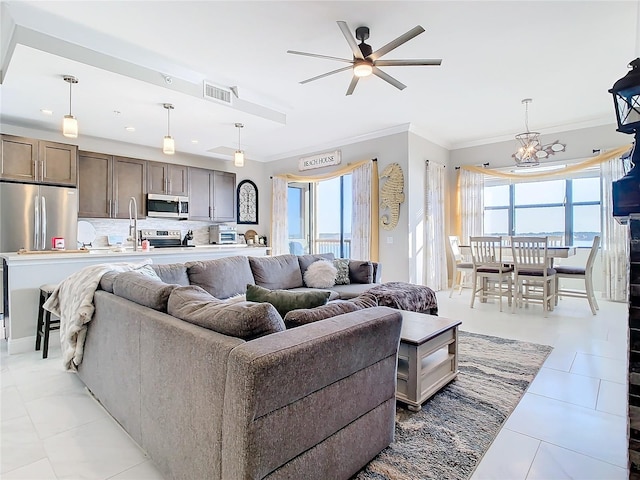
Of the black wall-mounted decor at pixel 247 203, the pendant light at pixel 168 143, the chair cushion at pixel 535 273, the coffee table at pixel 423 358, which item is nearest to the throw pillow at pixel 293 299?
the coffee table at pixel 423 358

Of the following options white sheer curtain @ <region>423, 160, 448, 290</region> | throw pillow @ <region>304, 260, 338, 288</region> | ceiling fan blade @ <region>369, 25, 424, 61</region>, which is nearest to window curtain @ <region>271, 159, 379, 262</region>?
white sheer curtain @ <region>423, 160, 448, 290</region>

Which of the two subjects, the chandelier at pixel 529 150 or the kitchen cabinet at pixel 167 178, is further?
the kitchen cabinet at pixel 167 178

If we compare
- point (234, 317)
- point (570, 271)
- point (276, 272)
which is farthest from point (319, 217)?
point (234, 317)

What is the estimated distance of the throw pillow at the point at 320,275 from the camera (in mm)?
3992

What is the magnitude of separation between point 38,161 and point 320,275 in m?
4.18

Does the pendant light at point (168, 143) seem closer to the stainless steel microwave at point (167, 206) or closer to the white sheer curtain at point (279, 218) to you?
the stainless steel microwave at point (167, 206)

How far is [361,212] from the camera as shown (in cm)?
602

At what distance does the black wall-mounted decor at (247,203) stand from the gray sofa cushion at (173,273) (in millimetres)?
4290

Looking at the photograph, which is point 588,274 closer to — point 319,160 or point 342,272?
point 342,272

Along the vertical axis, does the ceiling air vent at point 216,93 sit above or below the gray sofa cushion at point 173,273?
above

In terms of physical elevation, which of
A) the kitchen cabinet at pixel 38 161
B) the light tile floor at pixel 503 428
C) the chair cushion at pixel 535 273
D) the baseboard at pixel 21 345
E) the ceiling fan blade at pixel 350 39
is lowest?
the light tile floor at pixel 503 428

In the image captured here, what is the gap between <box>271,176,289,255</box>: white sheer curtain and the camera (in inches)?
294

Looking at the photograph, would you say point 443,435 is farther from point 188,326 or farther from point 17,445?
point 17,445

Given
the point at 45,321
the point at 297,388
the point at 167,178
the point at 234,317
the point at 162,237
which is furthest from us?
the point at 162,237
